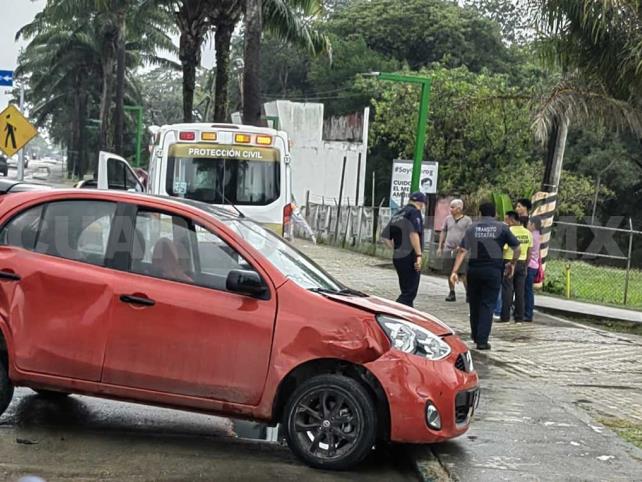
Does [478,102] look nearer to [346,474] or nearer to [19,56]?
[346,474]

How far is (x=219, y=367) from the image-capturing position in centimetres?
572

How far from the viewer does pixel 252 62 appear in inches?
742

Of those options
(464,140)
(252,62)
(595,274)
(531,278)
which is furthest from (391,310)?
(464,140)

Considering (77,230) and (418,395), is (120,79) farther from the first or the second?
(418,395)

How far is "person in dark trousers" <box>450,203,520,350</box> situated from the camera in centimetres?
→ 1014

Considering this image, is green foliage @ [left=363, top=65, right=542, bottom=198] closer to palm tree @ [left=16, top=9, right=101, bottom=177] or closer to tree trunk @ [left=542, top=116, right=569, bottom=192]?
tree trunk @ [left=542, top=116, right=569, bottom=192]

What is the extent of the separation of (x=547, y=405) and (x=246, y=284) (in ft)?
11.1

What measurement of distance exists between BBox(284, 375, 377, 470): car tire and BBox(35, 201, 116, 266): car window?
163cm

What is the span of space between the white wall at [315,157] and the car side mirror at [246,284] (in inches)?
1508

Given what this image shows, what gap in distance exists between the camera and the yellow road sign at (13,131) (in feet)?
59.5

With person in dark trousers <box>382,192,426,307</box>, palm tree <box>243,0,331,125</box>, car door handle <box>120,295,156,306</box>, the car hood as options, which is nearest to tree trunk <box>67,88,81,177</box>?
palm tree <box>243,0,331,125</box>

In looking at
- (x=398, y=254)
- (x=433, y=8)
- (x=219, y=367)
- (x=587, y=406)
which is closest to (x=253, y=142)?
(x=398, y=254)

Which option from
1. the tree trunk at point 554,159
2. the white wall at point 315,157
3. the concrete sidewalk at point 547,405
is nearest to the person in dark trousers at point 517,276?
the concrete sidewalk at point 547,405

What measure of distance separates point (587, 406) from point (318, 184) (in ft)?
122
